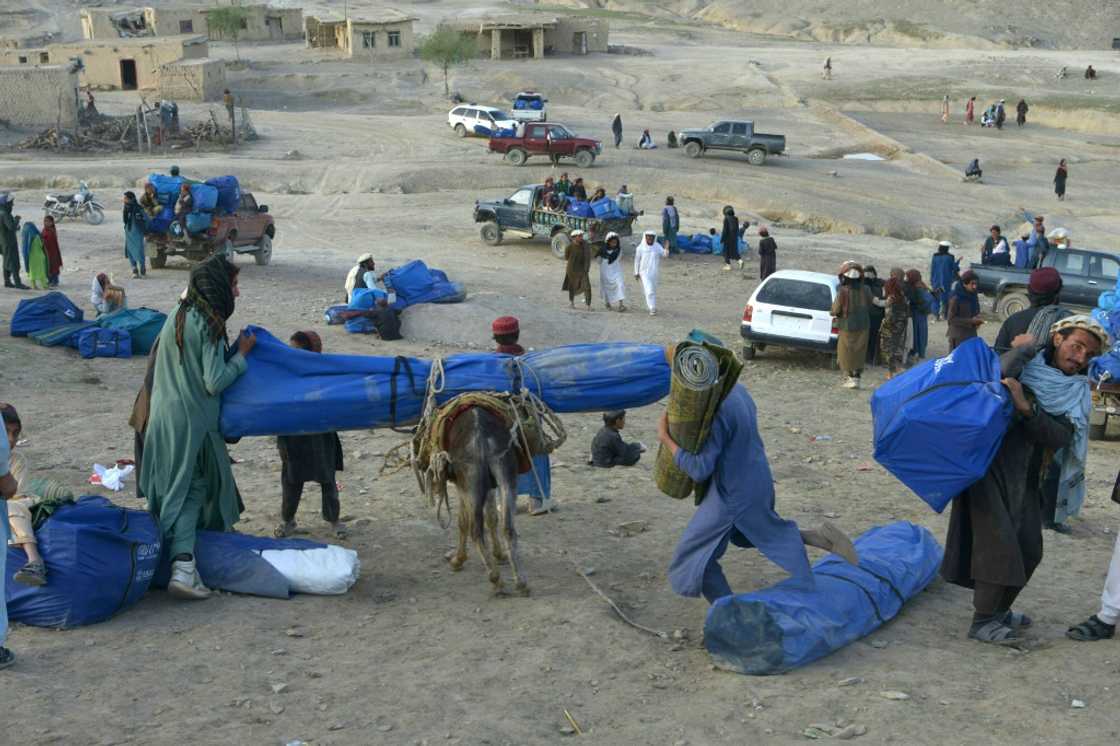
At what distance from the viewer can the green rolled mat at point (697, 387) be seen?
6.49 m

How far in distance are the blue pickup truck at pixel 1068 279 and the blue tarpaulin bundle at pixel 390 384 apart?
1698cm

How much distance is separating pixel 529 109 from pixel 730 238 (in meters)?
23.0

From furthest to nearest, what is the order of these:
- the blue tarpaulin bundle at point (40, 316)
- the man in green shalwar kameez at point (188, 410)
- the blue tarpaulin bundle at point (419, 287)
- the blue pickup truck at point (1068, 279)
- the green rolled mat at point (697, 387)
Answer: the blue pickup truck at point (1068, 279), the blue tarpaulin bundle at point (419, 287), the blue tarpaulin bundle at point (40, 316), the man in green shalwar kameez at point (188, 410), the green rolled mat at point (697, 387)

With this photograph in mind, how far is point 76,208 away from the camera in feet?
96.5

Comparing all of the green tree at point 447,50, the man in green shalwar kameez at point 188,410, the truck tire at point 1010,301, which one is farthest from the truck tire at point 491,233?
the green tree at point 447,50

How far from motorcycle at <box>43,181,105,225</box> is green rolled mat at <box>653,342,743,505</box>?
1002 inches

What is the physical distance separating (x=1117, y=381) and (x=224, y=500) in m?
10.2

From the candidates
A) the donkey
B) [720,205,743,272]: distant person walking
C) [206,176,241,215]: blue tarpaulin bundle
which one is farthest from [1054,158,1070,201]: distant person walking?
the donkey

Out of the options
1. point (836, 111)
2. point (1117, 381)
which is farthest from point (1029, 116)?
point (1117, 381)

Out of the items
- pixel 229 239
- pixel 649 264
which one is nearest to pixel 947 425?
pixel 649 264

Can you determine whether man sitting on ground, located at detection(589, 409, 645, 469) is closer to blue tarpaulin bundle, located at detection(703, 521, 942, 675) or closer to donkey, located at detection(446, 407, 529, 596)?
donkey, located at detection(446, 407, 529, 596)

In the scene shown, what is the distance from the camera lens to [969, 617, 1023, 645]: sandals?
6.89 meters

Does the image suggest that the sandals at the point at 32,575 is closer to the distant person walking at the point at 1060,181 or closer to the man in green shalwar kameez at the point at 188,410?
the man in green shalwar kameez at the point at 188,410

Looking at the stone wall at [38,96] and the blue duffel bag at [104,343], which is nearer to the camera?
the blue duffel bag at [104,343]
